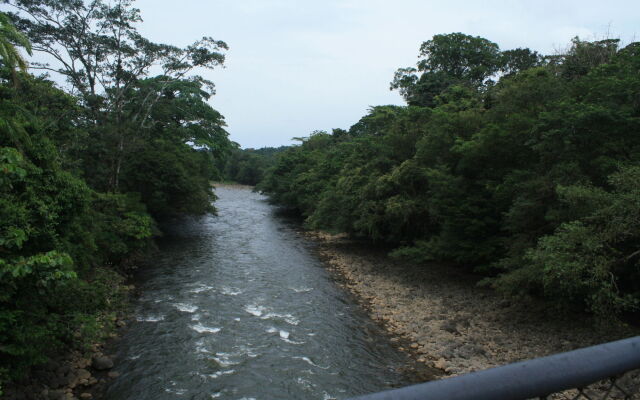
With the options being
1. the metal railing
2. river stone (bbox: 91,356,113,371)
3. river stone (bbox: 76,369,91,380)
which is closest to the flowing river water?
river stone (bbox: 91,356,113,371)

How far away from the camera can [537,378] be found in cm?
125

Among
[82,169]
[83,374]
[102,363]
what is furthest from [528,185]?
[82,169]

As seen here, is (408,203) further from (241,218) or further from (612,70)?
(241,218)

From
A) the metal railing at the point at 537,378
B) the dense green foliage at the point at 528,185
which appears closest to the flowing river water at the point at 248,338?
the dense green foliage at the point at 528,185

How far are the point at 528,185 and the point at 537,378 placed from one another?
12.4 metres

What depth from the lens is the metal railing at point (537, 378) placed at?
113 centimetres

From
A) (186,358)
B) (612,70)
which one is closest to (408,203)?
(612,70)

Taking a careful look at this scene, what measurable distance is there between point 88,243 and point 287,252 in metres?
12.8

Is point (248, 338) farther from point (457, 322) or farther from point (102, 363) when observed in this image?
point (457, 322)

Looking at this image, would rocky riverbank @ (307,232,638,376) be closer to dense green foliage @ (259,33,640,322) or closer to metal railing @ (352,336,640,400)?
dense green foliage @ (259,33,640,322)

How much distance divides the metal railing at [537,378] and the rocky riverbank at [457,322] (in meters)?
9.67

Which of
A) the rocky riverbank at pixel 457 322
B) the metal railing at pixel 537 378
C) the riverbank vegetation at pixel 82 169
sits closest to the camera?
the metal railing at pixel 537 378

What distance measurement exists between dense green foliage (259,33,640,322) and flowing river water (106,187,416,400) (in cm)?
455

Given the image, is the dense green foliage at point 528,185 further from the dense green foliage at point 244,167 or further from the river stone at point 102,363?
the dense green foliage at point 244,167
